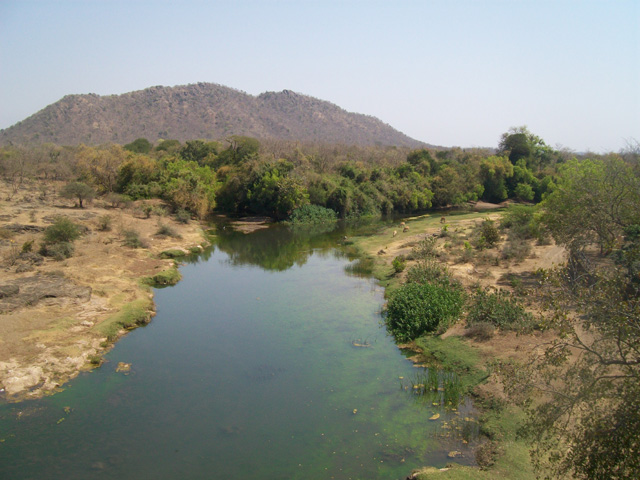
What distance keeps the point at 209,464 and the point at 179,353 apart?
242 inches

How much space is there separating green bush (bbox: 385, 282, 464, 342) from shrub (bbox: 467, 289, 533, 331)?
2.94 ft

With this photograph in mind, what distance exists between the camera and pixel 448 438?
10.3 metres

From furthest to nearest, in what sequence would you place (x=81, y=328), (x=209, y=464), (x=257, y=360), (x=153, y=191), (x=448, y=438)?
(x=153, y=191) < (x=81, y=328) < (x=257, y=360) < (x=448, y=438) < (x=209, y=464)

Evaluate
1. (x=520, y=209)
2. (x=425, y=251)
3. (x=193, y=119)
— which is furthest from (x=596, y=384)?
(x=193, y=119)

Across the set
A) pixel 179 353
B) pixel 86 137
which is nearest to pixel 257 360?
pixel 179 353

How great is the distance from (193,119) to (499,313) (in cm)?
12171

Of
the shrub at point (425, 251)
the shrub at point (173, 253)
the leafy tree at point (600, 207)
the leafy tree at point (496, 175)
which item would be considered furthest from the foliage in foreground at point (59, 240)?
the leafy tree at point (496, 175)

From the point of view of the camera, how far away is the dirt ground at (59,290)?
1322 cm

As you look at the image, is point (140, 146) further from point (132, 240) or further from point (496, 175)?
point (496, 175)

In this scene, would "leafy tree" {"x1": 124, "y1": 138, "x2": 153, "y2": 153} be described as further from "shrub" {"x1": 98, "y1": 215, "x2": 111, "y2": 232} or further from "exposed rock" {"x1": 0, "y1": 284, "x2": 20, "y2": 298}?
"exposed rock" {"x1": 0, "y1": 284, "x2": 20, "y2": 298}

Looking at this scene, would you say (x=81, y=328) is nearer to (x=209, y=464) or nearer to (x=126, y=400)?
(x=126, y=400)

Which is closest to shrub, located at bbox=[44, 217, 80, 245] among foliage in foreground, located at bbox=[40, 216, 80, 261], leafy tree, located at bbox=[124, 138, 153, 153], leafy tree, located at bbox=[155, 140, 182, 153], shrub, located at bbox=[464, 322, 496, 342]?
foliage in foreground, located at bbox=[40, 216, 80, 261]

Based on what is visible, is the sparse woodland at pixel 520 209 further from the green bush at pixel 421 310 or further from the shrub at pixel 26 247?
the shrub at pixel 26 247

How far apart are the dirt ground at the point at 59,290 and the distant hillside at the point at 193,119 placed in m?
68.0
